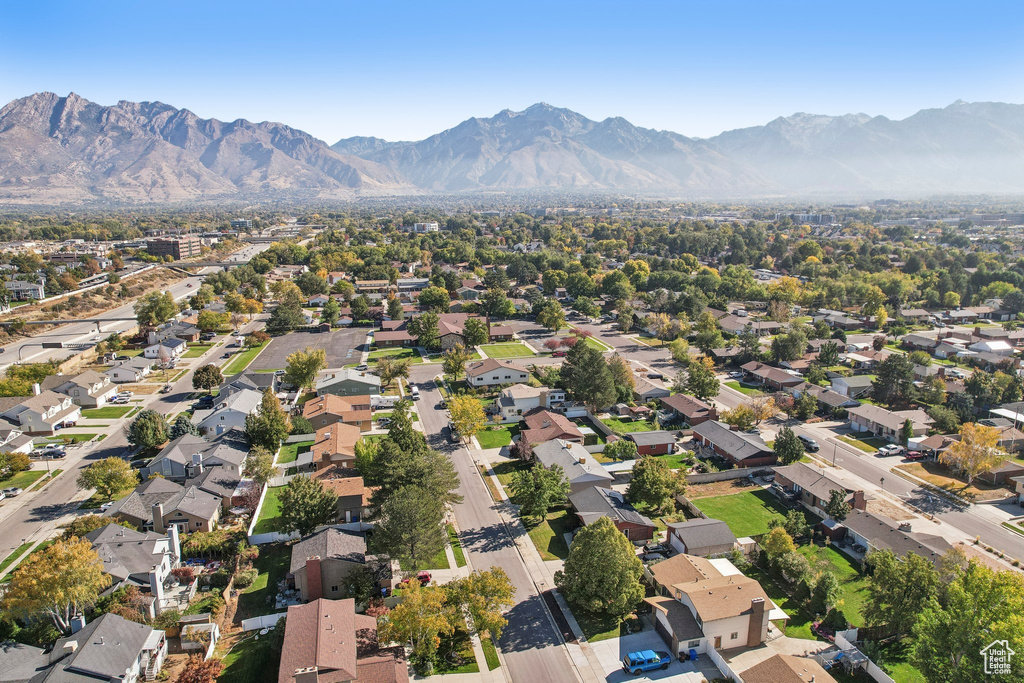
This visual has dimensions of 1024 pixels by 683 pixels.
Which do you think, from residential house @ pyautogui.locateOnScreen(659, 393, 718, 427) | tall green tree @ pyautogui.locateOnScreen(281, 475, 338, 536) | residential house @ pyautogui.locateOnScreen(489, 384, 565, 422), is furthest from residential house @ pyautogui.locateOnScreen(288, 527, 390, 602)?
residential house @ pyautogui.locateOnScreen(659, 393, 718, 427)

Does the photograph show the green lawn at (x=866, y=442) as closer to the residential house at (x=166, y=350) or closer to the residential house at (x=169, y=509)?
the residential house at (x=169, y=509)

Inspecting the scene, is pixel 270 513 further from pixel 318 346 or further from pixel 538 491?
pixel 318 346

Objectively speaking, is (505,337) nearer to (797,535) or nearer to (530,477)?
(530,477)

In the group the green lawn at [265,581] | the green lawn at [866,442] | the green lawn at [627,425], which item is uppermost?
the green lawn at [627,425]

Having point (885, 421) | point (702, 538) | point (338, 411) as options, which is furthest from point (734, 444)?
point (338, 411)

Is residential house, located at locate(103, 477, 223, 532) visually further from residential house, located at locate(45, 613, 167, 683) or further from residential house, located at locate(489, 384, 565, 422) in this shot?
residential house, located at locate(489, 384, 565, 422)

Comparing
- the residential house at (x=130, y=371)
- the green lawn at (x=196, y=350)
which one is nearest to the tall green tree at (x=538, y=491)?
the residential house at (x=130, y=371)
